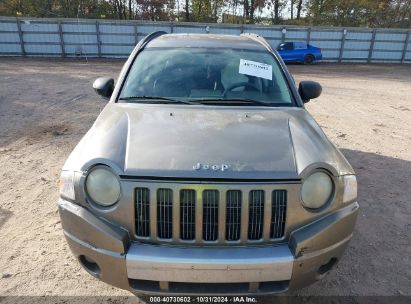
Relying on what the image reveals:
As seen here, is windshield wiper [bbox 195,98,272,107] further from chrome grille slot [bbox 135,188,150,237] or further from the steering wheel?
chrome grille slot [bbox 135,188,150,237]

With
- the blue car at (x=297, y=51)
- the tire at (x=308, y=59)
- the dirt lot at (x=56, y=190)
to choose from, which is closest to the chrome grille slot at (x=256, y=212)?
the dirt lot at (x=56, y=190)

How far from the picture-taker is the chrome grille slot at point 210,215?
6.85ft

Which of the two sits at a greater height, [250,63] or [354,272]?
[250,63]

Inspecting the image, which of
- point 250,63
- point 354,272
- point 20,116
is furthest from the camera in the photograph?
point 20,116

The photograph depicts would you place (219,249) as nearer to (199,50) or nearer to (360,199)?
(199,50)

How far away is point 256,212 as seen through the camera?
211cm

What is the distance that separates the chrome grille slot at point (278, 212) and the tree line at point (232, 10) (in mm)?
31959

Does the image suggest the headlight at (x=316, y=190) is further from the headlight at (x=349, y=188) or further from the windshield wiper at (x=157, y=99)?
the windshield wiper at (x=157, y=99)

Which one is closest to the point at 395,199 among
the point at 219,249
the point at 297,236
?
the point at 297,236

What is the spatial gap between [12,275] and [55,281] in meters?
0.38

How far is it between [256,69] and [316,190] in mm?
1725

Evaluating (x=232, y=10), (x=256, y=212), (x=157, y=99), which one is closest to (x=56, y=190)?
(x=157, y=99)

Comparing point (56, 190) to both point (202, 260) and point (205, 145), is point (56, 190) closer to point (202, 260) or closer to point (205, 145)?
point (205, 145)

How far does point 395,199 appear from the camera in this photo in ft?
14.1
